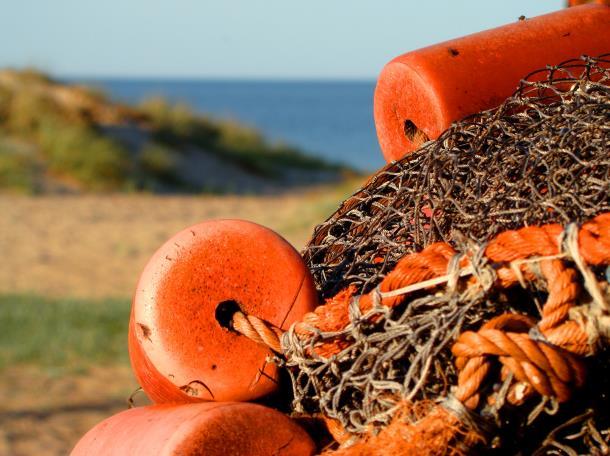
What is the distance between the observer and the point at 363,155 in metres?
54.9

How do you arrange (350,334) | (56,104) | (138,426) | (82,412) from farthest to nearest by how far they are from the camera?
(56,104)
(82,412)
(138,426)
(350,334)

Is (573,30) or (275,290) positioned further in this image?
(573,30)

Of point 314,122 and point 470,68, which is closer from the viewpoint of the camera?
point 470,68

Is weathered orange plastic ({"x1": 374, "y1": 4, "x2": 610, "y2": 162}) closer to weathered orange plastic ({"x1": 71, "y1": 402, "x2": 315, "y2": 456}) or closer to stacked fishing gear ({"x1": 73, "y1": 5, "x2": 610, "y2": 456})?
stacked fishing gear ({"x1": 73, "y1": 5, "x2": 610, "y2": 456})

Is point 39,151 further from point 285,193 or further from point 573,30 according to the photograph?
point 573,30

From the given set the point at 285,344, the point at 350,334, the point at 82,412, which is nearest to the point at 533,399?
the point at 350,334

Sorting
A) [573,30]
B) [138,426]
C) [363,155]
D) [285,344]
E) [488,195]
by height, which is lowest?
[363,155]

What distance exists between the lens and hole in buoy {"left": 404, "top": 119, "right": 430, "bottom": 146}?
2236 mm

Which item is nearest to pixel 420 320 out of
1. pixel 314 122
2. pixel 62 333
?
pixel 62 333

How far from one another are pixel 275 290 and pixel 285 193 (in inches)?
918

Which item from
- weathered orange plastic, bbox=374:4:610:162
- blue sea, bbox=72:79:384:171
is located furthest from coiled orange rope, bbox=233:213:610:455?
blue sea, bbox=72:79:384:171

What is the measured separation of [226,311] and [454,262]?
1.53ft

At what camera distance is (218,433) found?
1485mm

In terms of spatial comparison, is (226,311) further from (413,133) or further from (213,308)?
(413,133)
